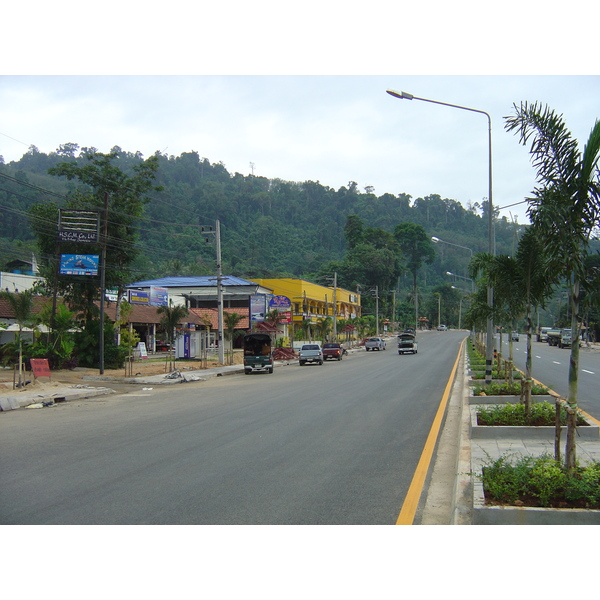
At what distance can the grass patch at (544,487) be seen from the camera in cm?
575

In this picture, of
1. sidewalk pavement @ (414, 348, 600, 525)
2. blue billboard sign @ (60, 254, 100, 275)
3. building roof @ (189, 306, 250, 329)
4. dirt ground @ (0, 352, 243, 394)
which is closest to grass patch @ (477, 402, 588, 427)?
sidewalk pavement @ (414, 348, 600, 525)

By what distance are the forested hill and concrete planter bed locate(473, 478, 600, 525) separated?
3495cm

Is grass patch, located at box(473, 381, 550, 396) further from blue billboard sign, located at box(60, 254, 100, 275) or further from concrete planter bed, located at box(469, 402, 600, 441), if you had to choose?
blue billboard sign, located at box(60, 254, 100, 275)

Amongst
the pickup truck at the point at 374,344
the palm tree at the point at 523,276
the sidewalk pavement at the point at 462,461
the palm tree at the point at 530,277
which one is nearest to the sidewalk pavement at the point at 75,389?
the sidewalk pavement at the point at 462,461

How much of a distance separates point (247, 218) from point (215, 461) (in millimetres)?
115082

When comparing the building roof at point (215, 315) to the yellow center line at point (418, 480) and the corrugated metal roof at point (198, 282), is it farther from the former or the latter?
the yellow center line at point (418, 480)

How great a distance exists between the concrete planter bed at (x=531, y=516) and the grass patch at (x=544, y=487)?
0.58ft

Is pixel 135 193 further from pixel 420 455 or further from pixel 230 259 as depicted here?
pixel 230 259

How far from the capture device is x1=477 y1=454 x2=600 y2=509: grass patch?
5.75 meters

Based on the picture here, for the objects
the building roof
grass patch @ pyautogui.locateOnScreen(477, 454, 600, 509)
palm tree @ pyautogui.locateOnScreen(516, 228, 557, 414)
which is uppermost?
palm tree @ pyautogui.locateOnScreen(516, 228, 557, 414)

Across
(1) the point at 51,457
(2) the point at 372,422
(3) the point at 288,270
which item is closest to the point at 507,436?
(2) the point at 372,422

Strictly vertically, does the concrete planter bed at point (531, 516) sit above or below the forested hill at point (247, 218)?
below

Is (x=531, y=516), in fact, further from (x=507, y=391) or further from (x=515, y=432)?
(x=507, y=391)

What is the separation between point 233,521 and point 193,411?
10150 millimetres
